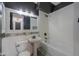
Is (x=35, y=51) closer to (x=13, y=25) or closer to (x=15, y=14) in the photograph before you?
(x=13, y=25)

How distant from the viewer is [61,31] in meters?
1.37

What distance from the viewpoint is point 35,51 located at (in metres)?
1.43

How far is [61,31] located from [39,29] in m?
0.34

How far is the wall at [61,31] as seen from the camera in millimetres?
1284

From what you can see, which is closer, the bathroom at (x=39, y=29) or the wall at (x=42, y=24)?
the bathroom at (x=39, y=29)

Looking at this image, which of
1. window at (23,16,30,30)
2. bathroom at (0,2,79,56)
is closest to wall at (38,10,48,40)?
bathroom at (0,2,79,56)

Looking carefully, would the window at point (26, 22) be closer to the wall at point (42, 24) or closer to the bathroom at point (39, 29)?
the bathroom at point (39, 29)

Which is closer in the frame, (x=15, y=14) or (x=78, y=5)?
(x=78, y=5)

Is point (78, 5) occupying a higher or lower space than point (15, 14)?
higher

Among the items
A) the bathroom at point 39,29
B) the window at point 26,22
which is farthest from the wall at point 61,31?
the window at point 26,22

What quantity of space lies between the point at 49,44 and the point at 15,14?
70 centimetres

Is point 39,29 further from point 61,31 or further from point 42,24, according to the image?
point 61,31

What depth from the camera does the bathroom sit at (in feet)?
4.24

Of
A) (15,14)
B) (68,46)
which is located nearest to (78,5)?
(68,46)
